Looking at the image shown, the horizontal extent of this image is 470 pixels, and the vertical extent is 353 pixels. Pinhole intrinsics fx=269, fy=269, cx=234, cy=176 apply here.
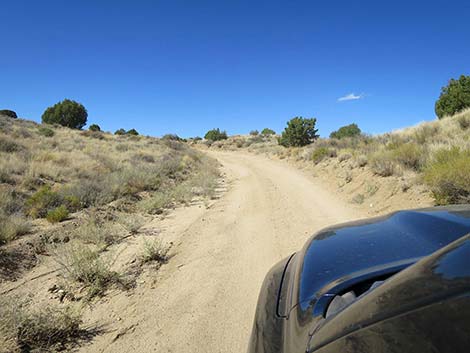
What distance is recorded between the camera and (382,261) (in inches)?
68.4

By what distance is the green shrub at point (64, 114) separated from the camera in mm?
40156

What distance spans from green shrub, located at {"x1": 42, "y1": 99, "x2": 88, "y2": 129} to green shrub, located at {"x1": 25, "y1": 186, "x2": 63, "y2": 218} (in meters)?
39.8

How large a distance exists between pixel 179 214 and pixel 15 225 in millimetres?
3610

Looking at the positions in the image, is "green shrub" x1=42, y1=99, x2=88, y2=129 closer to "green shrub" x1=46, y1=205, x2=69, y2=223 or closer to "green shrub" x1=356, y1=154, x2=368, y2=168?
"green shrub" x1=46, y1=205, x2=69, y2=223

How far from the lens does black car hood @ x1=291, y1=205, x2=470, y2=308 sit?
5.52 ft

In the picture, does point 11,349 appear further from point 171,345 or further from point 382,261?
point 382,261

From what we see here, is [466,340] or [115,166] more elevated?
[115,166]

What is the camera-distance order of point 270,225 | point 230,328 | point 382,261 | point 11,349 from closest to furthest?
point 382,261 < point 11,349 < point 230,328 < point 270,225

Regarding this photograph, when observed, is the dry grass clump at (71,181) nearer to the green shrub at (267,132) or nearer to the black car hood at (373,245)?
the black car hood at (373,245)

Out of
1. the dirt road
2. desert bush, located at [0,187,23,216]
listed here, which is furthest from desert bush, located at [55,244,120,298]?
desert bush, located at [0,187,23,216]

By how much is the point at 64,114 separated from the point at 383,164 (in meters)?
45.3

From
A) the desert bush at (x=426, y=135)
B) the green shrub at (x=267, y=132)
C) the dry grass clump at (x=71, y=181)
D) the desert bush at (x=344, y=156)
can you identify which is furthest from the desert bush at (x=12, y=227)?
the green shrub at (x=267, y=132)

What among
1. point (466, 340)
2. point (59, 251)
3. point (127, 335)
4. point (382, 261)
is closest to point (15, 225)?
point (59, 251)

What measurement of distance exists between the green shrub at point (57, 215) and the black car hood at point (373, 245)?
6.45 m
